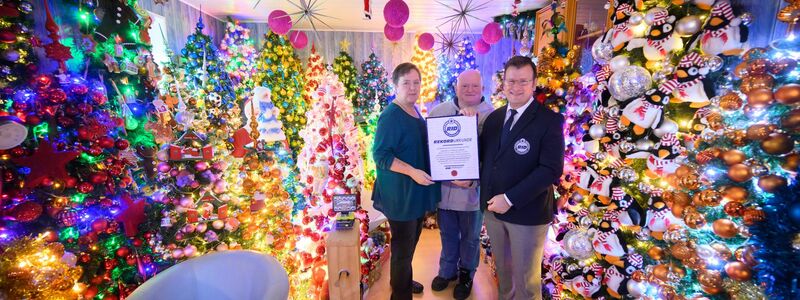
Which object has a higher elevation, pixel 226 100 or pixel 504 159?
pixel 226 100

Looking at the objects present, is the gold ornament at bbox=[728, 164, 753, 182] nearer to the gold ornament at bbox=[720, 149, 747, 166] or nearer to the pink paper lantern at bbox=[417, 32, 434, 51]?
the gold ornament at bbox=[720, 149, 747, 166]

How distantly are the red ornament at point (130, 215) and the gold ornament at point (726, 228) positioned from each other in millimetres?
2771

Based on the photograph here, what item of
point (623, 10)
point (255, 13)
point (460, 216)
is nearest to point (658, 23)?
point (623, 10)

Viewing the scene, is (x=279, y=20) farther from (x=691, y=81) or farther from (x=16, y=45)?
(x=691, y=81)

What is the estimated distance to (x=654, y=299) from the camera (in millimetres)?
1535

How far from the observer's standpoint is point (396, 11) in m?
2.51

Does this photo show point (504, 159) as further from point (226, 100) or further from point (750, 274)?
point (226, 100)

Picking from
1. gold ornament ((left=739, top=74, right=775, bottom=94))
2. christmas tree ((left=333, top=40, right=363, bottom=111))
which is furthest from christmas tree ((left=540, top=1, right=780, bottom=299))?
christmas tree ((left=333, top=40, right=363, bottom=111))

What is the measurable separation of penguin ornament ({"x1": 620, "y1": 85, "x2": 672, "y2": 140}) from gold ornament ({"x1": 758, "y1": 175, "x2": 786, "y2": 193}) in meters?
0.57

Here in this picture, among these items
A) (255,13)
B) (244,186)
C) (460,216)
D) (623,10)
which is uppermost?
(255,13)

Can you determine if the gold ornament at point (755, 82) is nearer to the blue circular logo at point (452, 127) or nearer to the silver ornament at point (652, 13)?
the silver ornament at point (652, 13)

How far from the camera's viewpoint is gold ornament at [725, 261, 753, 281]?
105 cm

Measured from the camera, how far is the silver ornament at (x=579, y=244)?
1897 mm

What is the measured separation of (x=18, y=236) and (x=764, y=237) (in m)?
2.86
